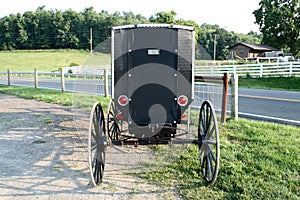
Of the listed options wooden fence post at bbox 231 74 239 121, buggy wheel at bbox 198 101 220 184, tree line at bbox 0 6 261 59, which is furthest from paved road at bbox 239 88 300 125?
tree line at bbox 0 6 261 59

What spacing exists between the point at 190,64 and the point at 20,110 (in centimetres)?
698

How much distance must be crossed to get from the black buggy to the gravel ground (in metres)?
0.46

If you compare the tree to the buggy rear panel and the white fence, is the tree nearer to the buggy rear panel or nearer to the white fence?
the white fence

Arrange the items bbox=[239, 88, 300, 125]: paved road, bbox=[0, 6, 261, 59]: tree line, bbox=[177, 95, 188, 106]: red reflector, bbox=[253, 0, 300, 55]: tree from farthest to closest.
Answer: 1. bbox=[0, 6, 261, 59]: tree line
2. bbox=[253, 0, 300, 55]: tree
3. bbox=[239, 88, 300, 125]: paved road
4. bbox=[177, 95, 188, 106]: red reflector

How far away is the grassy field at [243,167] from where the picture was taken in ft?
11.6

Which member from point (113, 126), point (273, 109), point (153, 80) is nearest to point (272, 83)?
point (273, 109)

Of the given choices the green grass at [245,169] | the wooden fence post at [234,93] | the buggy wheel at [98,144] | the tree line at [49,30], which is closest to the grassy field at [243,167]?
the green grass at [245,169]

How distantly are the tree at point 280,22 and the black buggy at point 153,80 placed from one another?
3642cm

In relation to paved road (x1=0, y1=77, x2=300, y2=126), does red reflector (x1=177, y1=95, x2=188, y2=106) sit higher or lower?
higher

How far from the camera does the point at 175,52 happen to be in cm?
418

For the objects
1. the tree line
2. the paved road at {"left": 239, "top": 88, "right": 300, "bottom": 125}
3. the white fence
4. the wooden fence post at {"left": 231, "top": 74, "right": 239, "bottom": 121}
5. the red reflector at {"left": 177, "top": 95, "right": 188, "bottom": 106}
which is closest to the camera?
the red reflector at {"left": 177, "top": 95, "right": 188, "bottom": 106}

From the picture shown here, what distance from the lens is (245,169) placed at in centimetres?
417

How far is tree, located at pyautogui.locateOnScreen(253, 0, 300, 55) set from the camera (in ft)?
117

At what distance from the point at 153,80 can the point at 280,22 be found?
37018 mm
